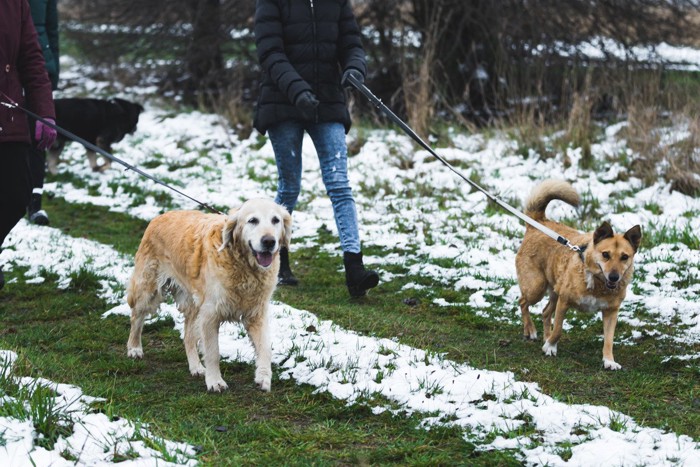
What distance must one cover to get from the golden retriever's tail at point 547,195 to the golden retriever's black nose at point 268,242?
7.37ft

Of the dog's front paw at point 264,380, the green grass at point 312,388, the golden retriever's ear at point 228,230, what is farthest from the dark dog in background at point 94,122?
the dog's front paw at point 264,380

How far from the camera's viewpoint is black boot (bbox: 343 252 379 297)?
6035 mm

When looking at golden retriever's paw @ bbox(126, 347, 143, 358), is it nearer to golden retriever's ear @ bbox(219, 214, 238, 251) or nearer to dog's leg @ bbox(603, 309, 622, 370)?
golden retriever's ear @ bbox(219, 214, 238, 251)

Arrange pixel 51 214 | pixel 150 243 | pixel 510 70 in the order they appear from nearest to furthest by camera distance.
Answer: pixel 150 243 < pixel 51 214 < pixel 510 70

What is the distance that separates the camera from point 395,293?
6441mm

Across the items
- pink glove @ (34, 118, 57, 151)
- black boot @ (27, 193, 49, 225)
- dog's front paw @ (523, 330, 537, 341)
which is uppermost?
pink glove @ (34, 118, 57, 151)

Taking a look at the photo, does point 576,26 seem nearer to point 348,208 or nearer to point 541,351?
point 348,208

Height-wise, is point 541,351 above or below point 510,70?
below

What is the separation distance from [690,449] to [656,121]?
295 inches

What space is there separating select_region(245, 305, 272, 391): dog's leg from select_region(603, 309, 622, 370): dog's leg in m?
2.03

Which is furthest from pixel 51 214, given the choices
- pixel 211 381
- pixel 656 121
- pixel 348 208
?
pixel 656 121

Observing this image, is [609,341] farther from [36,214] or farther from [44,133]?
[36,214]

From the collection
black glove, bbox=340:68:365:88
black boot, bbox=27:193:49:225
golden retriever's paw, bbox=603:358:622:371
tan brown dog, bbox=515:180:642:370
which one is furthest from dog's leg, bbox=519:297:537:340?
black boot, bbox=27:193:49:225

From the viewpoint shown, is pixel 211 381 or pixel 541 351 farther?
pixel 541 351
